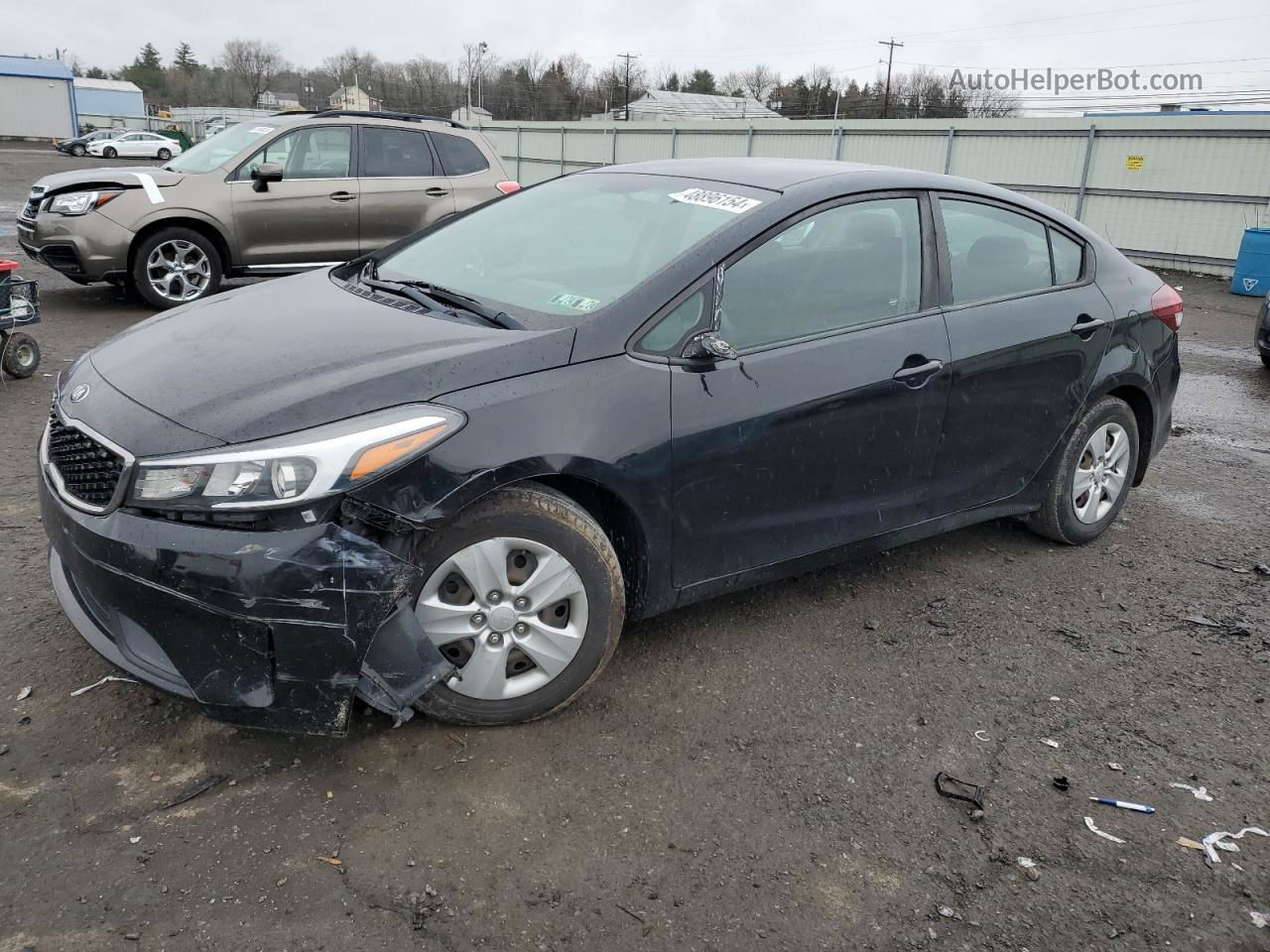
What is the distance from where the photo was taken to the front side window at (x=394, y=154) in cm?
951

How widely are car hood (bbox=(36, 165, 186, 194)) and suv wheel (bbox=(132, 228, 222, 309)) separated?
435 millimetres

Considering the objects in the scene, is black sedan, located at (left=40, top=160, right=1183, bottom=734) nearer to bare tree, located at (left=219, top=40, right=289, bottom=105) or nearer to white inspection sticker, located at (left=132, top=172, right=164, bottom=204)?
white inspection sticker, located at (left=132, top=172, right=164, bottom=204)

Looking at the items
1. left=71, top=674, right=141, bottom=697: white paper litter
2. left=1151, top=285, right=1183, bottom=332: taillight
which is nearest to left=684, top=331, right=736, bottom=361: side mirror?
left=71, top=674, right=141, bottom=697: white paper litter

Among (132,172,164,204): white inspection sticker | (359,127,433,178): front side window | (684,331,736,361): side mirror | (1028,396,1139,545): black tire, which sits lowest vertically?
(1028,396,1139,545): black tire

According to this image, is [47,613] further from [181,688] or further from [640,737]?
[640,737]

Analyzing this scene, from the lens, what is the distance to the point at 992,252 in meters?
4.09

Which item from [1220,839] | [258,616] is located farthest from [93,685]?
[1220,839]

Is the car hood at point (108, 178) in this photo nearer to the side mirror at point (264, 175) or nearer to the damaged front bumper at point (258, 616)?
the side mirror at point (264, 175)

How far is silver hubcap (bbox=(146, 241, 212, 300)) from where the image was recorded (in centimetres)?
888

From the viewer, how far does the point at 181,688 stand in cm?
260

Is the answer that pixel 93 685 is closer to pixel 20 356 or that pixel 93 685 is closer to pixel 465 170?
pixel 20 356

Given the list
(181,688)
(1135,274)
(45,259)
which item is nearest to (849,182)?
(1135,274)

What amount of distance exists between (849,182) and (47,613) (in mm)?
3263

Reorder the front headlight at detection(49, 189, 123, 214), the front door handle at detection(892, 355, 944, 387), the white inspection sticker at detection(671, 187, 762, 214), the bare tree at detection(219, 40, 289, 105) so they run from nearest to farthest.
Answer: the white inspection sticker at detection(671, 187, 762, 214)
the front door handle at detection(892, 355, 944, 387)
the front headlight at detection(49, 189, 123, 214)
the bare tree at detection(219, 40, 289, 105)
